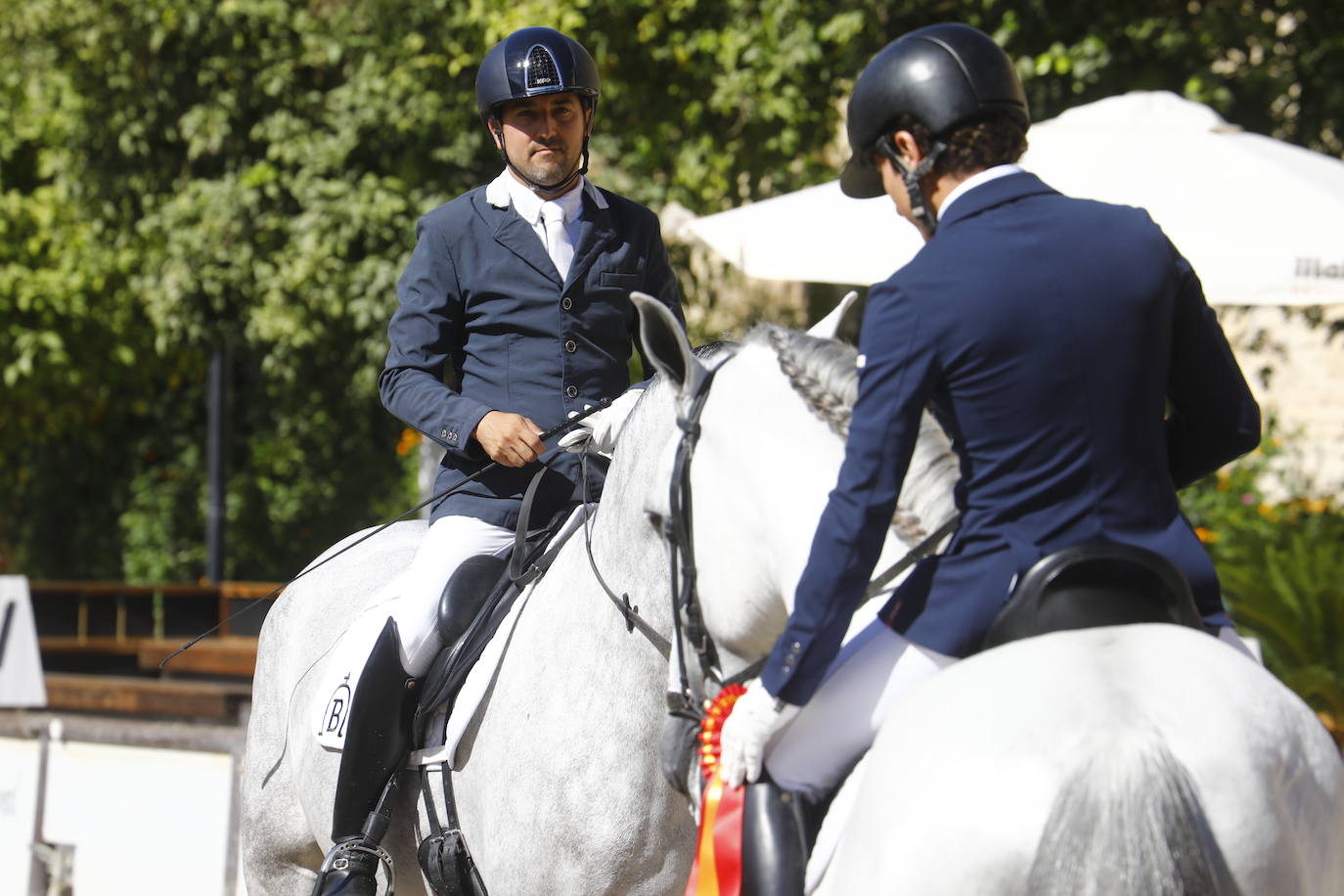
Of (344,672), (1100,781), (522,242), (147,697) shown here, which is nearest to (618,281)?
(522,242)

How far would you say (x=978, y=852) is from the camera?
6.71 ft

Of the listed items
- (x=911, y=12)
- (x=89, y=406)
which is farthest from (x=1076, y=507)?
(x=89, y=406)

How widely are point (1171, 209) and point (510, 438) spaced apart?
12.3ft

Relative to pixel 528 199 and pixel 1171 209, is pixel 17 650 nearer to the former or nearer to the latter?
pixel 528 199

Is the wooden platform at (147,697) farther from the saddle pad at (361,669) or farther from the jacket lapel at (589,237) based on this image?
the jacket lapel at (589,237)

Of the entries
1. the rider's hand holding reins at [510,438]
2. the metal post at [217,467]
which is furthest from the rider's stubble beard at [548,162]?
the metal post at [217,467]

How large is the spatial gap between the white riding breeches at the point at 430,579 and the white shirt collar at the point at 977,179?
178 cm

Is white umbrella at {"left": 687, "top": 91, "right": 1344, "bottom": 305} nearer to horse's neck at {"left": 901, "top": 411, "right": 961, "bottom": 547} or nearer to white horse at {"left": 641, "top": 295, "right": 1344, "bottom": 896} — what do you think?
horse's neck at {"left": 901, "top": 411, "right": 961, "bottom": 547}

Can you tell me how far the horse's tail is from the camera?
1979mm

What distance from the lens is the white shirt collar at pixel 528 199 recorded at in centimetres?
398

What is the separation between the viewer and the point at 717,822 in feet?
8.41

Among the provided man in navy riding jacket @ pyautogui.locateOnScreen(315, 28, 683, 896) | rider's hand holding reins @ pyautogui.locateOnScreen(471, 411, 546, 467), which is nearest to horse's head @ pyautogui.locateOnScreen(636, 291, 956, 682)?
rider's hand holding reins @ pyautogui.locateOnScreen(471, 411, 546, 467)

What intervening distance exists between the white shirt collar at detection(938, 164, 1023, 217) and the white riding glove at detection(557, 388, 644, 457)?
3.46 feet

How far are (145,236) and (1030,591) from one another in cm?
1013
